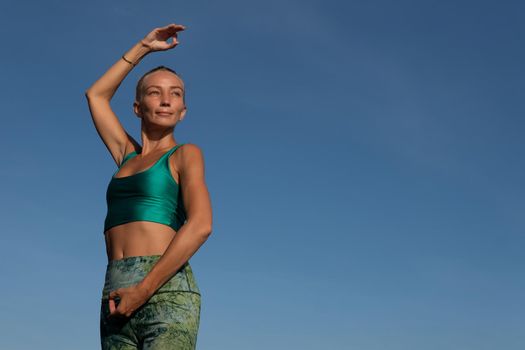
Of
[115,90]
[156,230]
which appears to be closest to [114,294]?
[156,230]

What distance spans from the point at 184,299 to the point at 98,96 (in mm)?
2406

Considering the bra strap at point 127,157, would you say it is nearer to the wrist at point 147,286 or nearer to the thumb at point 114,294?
the thumb at point 114,294

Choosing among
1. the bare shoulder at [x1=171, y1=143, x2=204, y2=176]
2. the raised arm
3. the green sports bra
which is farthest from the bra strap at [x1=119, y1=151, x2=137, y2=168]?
the bare shoulder at [x1=171, y1=143, x2=204, y2=176]

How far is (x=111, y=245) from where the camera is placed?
5.25m

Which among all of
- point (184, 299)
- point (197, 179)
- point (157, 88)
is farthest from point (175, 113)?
point (184, 299)

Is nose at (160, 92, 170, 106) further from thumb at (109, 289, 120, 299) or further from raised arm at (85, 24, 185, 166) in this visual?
thumb at (109, 289, 120, 299)

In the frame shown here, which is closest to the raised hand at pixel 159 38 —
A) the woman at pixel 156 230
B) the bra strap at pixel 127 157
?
the woman at pixel 156 230

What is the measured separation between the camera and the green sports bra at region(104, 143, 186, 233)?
516 cm

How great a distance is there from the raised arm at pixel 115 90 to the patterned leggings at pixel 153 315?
1.46 meters

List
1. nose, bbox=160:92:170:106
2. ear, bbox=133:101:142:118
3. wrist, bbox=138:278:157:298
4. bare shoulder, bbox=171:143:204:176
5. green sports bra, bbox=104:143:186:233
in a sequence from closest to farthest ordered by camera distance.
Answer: wrist, bbox=138:278:157:298 < green sports bra, bbox=104:143:186:233 < bare shoulder, bbox=171:143:204:176 < nose, bbox=160:92:170:106 < ear, bbox=133:101:142:118

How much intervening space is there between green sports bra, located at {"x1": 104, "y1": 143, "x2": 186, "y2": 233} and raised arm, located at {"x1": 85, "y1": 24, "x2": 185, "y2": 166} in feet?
2.91

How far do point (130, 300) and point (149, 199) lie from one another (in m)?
0.81

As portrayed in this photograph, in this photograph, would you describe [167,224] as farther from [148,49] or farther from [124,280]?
[148,49]

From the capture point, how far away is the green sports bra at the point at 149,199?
5.16 metres
